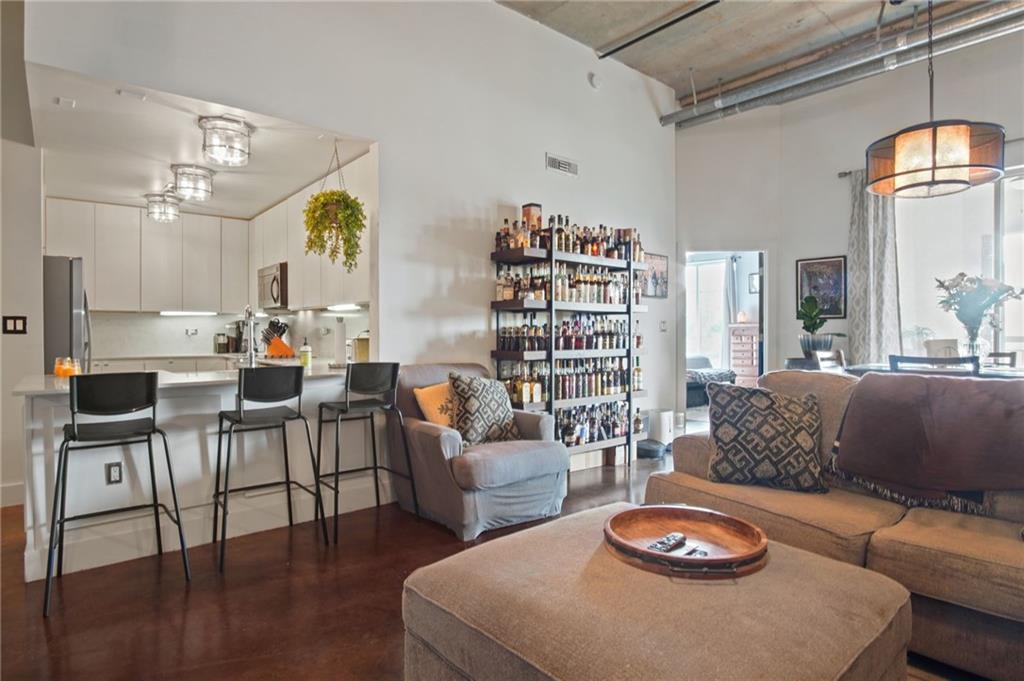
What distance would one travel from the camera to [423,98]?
163 inches

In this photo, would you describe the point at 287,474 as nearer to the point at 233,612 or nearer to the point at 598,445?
the point at 233,612

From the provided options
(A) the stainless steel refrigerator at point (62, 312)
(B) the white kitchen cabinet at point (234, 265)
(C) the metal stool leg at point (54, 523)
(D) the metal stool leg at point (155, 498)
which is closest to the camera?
(C) the metal stool leg at point (54, 523)

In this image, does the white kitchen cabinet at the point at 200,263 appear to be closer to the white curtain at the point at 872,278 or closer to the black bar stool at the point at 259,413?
the black bar stool at the point at 259,413

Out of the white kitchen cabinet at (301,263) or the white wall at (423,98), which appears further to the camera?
the white kitchen cabinet at (301,263)

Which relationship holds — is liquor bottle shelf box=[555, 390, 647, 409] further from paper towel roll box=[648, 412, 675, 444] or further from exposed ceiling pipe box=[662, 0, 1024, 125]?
exposed ceiling pipe box=[662, 0, 1024, 125]

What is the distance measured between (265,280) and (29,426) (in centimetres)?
361

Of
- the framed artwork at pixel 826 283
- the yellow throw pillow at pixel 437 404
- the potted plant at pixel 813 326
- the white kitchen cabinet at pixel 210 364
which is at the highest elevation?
the framed artwork at pixel 826 283

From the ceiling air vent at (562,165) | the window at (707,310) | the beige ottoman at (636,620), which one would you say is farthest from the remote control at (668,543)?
the window at (707,310)

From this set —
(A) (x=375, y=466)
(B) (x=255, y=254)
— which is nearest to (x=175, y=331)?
(B) (x=255, y=254)

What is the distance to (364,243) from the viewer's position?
4.55 meters

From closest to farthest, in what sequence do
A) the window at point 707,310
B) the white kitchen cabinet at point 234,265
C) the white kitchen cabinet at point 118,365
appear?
the white kitchen cabinet at point 118,365 < the white kitchen cabinet at point 234,265 < the window at point 707,310

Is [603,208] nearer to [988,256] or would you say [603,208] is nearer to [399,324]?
[399,324]

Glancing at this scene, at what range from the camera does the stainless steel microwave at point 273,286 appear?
5.73 m

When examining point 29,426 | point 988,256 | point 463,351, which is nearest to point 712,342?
point 988,256
